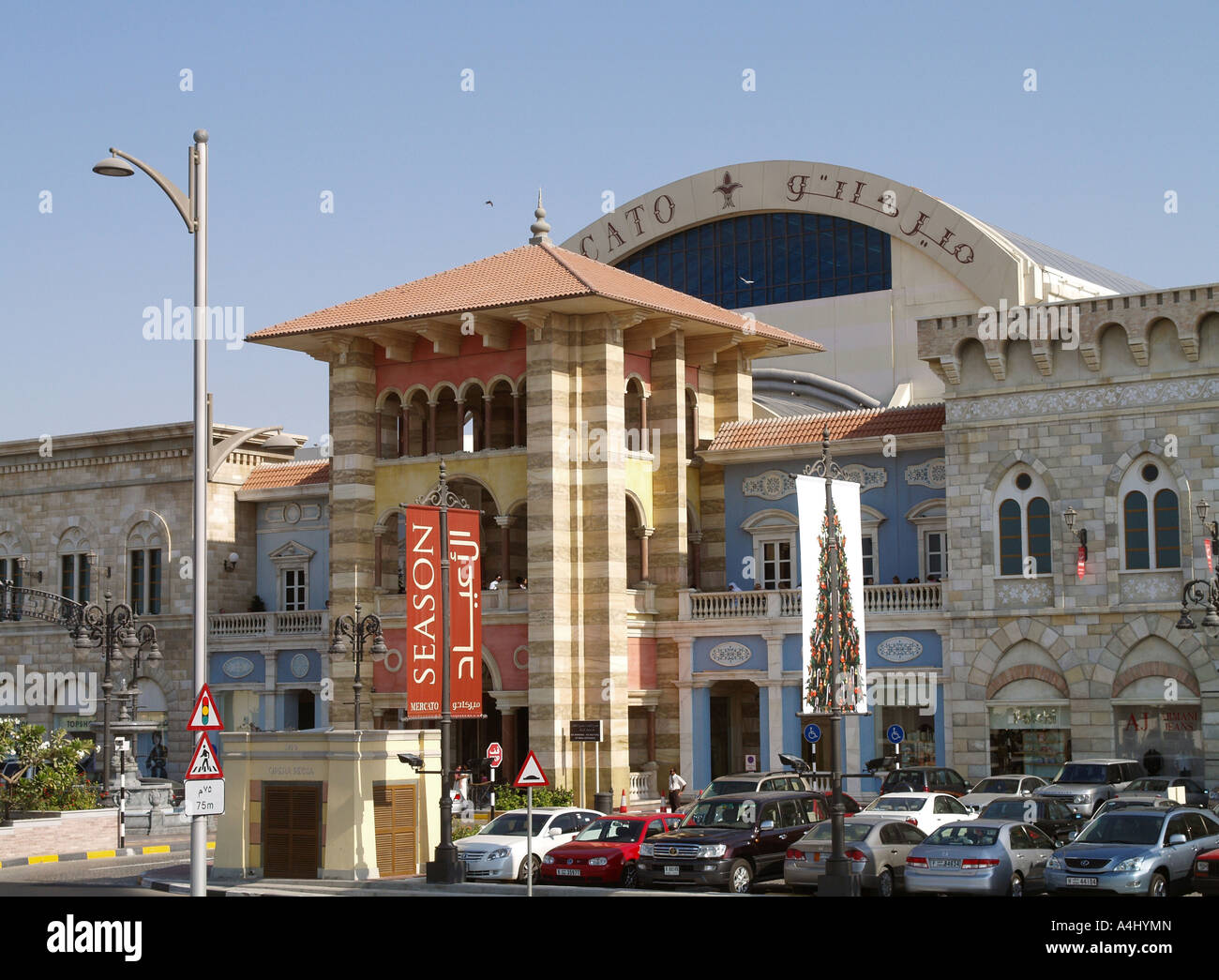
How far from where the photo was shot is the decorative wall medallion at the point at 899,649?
42.9 metres

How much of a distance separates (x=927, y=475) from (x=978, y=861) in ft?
68.9

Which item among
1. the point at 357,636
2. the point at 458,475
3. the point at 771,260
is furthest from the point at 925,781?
the point at 771,260

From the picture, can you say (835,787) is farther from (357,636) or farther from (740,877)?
(357,636)

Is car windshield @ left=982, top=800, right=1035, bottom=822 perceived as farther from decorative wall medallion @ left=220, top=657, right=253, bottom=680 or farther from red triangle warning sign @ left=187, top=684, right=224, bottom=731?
decorative wall medallion @ left=220, top=657, right=253, bottom=680

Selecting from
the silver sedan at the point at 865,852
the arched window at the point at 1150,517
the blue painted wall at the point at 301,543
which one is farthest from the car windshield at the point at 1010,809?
the blue painted wall at the point at 301,543

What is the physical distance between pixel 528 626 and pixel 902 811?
631 inches

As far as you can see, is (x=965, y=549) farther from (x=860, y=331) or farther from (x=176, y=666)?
(x=176, y=666)

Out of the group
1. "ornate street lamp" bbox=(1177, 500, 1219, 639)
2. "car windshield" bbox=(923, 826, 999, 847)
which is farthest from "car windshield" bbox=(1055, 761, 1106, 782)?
"car windshield" bbox=(923, 826, 999, 847)

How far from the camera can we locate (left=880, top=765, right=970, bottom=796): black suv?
3650cm

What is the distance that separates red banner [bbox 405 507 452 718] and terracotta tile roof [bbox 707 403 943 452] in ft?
48.6

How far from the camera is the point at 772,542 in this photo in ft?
157

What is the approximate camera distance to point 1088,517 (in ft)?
135

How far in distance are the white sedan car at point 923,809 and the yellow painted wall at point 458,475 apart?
55.7ft

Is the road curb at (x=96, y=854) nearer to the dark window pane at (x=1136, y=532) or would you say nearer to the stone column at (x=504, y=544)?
the stone column at (x=504, y=544)
